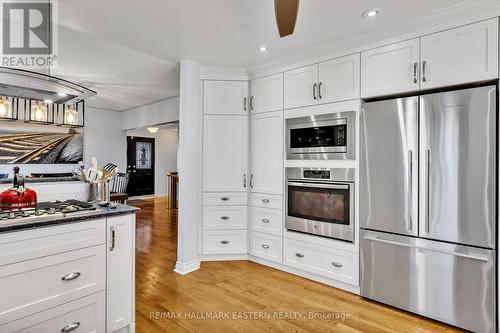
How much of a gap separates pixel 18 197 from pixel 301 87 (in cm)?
268

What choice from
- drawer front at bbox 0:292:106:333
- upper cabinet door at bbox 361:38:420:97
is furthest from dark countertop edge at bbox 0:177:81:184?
upper cabinet door at bbox 361:38:420:97

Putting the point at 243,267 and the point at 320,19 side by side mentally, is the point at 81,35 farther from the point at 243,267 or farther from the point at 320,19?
the point at 243,267

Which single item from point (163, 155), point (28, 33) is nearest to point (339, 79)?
point (28, 33)

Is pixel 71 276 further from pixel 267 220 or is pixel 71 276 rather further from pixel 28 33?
pixel 28 33

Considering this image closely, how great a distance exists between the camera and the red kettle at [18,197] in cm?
169

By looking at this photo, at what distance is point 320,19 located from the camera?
7.69 ft

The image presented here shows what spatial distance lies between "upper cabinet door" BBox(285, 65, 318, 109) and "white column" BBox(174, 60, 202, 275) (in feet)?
3.70

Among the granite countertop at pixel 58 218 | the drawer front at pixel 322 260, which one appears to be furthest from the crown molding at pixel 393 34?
the granite countertop at pixel 58 218

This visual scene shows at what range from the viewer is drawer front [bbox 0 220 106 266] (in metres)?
1.43

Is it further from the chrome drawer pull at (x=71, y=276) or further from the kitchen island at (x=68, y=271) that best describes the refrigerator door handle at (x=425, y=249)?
the chrome drawer pull at (x=71, y=276)

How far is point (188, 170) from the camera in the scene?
3.20m

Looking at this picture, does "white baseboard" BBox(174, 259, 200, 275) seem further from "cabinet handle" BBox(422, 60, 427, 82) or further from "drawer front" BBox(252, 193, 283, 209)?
"cabinet handle" BBox(422, 60, 427, 82)

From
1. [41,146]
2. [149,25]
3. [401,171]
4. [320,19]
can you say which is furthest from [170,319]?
[41,146]

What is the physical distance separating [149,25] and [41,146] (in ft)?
17.3
